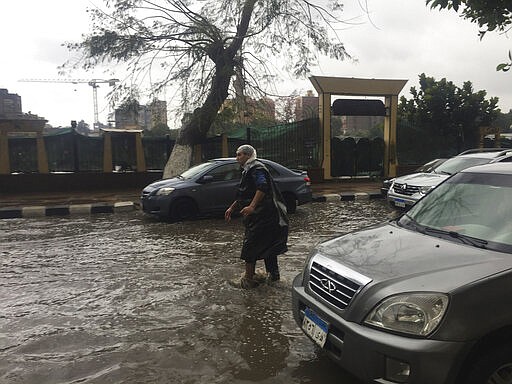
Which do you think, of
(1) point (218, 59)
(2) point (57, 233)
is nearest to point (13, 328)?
(2) point (57, 233)

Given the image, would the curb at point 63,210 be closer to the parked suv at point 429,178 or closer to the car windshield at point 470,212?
the parked suv at point 429,178

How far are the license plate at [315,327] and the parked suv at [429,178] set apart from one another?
6690 millimetres

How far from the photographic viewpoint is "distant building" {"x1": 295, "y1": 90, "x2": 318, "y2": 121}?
55.5ft

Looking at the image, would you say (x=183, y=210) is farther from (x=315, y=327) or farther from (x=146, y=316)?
(x=315, y=327)

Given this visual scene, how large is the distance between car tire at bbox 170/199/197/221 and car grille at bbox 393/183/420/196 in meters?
4.40

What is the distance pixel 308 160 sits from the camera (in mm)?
16844

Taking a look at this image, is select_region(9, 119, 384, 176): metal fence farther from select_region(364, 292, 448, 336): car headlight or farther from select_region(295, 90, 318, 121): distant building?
select_region(364, 292, 448, 336): car headlight

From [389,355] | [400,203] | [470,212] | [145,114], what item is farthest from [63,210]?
[389,355]

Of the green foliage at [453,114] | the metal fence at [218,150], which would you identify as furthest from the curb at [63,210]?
the green foliage at [453,114]

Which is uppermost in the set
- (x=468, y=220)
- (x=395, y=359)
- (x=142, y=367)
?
(x=468, y=220)

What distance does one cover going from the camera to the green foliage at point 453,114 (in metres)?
19.5

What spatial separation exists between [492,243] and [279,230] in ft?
8.21

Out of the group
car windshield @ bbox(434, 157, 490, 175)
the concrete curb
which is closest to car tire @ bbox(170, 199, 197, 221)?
the concrete curb

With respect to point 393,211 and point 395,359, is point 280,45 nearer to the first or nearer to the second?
point 393,211
